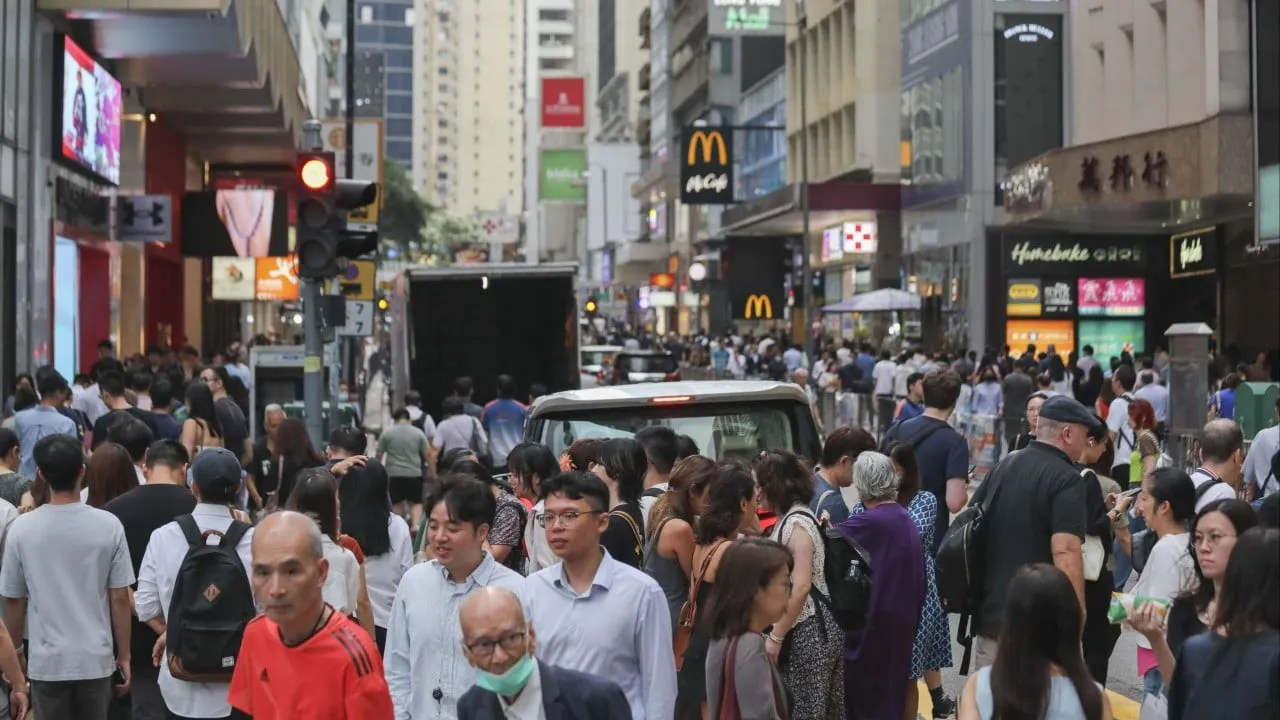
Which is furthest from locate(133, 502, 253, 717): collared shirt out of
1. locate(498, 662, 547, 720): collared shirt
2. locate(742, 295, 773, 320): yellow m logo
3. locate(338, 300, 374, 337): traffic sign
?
locate(742, 295, 773, 320): yellow m logo

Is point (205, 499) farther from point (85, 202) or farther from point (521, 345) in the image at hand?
point (85, 202)

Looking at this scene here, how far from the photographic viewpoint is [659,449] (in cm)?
894

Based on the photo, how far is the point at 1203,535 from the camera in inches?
229

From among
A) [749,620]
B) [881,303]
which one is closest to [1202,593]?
[749,620]

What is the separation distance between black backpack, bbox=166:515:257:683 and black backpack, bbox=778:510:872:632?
81.8 inches

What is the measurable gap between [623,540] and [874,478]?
112cm

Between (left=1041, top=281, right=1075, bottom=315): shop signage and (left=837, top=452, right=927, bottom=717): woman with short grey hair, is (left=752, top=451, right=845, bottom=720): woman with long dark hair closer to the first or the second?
(left=837, top=452, right=927, bottom=717): woman with short grey hair

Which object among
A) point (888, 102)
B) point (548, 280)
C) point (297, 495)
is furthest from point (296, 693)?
point (888, 102)

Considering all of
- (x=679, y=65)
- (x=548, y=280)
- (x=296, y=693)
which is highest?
(x=679, y=65)

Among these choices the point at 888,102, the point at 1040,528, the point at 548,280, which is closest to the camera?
the point at 1040,528

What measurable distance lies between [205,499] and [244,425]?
928 cm

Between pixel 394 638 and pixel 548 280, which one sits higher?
pixel 548 280

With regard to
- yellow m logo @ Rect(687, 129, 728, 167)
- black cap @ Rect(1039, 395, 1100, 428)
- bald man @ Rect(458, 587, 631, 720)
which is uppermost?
yellow m logo @ Rect(687, 129, 728, 167)

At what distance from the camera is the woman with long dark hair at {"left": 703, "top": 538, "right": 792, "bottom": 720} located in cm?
561
